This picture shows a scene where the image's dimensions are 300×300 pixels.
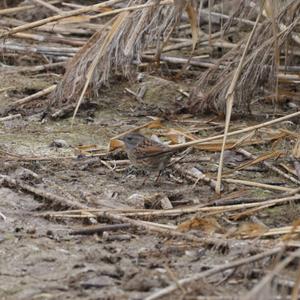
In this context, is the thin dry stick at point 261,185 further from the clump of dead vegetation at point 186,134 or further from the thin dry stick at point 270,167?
the thin dry stick at point 270,167

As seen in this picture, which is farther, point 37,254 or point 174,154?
point 174,154

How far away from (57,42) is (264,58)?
2.74 metres

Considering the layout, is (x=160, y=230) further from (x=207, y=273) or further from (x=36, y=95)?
(x=36, y=95)

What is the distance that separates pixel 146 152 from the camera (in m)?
6.25

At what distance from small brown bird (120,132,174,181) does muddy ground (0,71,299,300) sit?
4.5 inches

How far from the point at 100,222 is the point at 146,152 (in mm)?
1048

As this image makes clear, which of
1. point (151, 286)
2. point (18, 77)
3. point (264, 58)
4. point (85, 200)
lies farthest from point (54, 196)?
point (18, 77)

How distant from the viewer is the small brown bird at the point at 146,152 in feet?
20.3

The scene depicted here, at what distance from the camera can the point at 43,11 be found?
999 centimetres

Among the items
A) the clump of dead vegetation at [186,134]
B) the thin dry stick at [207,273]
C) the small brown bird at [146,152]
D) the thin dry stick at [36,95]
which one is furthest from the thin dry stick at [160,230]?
the thin dry stick at [36,95]

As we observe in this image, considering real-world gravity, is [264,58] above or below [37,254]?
above

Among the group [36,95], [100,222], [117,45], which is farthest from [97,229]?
[36,95]

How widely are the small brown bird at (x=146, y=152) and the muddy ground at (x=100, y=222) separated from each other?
0.11 m

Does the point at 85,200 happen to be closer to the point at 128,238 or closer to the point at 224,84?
the point at 128,238
